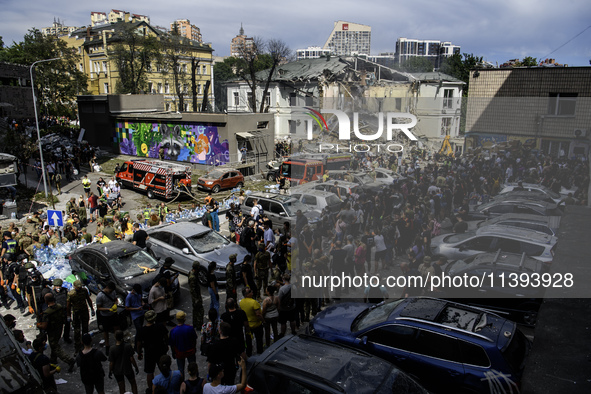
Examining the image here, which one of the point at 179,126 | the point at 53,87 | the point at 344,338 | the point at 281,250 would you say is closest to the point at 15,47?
the point at 53,87

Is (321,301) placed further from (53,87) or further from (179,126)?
(53,87)

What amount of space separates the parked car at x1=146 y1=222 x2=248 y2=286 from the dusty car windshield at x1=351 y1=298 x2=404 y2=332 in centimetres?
490

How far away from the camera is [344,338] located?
276 inches

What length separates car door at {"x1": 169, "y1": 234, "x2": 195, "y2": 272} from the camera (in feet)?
37.7

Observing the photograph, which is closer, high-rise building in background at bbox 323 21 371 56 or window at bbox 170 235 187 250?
window at bbox 170 235 187 250

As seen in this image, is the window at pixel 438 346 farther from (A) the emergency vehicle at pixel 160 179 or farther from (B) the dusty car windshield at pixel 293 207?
(A) the emergency vehicle at pixel 160 179

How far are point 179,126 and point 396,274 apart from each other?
25.8 meters

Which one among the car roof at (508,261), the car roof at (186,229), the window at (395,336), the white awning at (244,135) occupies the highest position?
the white awning at (244,135)

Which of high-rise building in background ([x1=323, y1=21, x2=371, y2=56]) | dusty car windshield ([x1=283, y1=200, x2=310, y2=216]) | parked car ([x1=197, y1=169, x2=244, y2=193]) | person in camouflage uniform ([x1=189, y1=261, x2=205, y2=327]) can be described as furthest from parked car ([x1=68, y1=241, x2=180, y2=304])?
high-rise building in background ([x1=323, y1=21, x2=371, y2=56])

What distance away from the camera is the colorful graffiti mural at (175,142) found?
3015 centimetres

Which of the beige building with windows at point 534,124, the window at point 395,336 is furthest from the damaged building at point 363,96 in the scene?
the window at point 395,336

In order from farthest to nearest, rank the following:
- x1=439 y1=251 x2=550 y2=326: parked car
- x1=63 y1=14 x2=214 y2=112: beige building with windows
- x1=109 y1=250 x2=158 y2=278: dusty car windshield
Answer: x1=63 y1=14 x2=214 y2=112: beige building with windows < x1=109 y1=250 x2=158 y2=278: dusty car windshield < x1=439 y1=251 x2=550 y2=326: parked car

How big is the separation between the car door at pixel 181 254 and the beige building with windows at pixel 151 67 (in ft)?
182

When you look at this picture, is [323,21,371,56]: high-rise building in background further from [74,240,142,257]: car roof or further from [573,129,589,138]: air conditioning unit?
[74,240,142,257]: car roof
